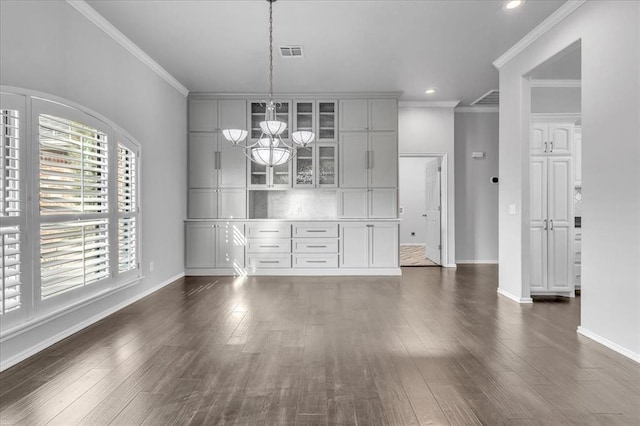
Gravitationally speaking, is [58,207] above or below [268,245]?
above

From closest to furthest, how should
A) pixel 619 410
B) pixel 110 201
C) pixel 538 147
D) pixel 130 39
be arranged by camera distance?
pixel 619 410 < pixel 110 201 < pixel 130 39 < pixel 538 147

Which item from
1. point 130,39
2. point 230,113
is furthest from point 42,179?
point 230,113

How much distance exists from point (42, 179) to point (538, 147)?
16.6ft

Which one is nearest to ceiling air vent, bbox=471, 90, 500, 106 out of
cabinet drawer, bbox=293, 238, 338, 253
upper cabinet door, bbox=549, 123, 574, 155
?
upper cabinet door, bbox=549, 123, 574, 155

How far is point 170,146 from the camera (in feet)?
17.8

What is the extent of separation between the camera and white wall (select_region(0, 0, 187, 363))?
107 inches

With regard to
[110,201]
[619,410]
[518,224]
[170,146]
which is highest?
[170,146]

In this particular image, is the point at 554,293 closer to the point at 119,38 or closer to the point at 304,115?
the point at 304,115

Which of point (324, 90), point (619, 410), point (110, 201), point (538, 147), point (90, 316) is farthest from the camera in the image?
point (324, 90)

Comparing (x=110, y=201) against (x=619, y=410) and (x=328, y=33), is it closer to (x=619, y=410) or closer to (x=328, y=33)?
(x=328, y=33)

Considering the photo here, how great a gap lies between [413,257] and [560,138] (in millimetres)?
4320

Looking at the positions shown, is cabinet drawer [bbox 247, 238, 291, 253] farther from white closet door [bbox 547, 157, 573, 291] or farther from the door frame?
white closet door [bbox 547, 157, 573, 291]

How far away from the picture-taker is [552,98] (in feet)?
15.6

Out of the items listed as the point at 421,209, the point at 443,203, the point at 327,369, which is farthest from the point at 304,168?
the point at 421,209
